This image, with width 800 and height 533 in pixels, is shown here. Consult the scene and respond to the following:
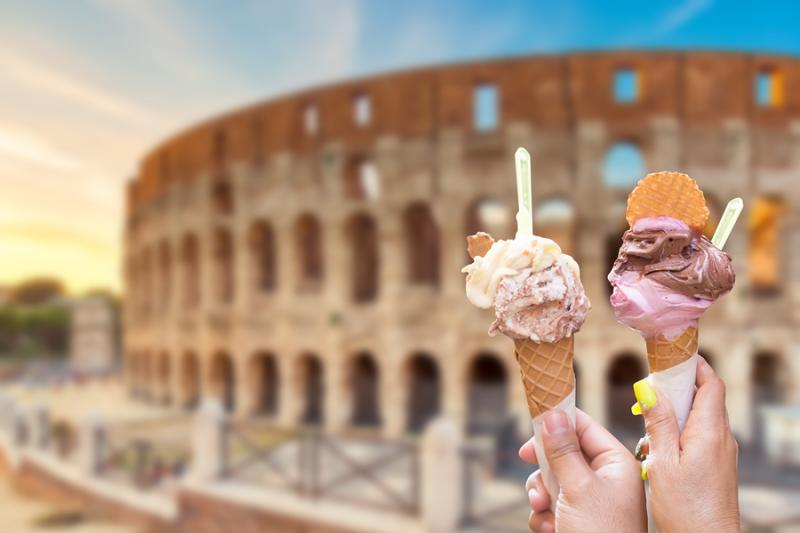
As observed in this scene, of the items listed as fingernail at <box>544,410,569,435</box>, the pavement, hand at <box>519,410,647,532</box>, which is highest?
fingernail at <box>544,410,569,435</box>

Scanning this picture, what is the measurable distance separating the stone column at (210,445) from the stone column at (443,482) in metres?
4.37

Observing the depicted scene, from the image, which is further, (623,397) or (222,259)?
(222,259)

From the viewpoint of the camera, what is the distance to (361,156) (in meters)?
16.8

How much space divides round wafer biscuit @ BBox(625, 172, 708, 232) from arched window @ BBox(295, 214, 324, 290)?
16632 mm

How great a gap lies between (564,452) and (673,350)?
608mm

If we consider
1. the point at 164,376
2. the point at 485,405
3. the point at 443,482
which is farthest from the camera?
the point at 164,376

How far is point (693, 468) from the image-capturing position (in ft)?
5.83

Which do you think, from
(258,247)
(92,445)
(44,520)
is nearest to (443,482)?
(92,445)

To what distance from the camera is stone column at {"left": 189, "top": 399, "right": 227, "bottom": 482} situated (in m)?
9.40

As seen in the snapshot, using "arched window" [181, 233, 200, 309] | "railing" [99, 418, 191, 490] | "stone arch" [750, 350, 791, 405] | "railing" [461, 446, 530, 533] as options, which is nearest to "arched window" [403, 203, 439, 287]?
"railing" [99, 418, 191, 490]

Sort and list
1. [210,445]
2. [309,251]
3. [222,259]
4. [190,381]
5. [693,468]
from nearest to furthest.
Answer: [693,468]
[210,445]
[222,259]
[190,381]
[309,251]

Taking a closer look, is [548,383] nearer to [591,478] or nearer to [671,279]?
[591,478]

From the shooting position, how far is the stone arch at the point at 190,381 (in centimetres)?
2102

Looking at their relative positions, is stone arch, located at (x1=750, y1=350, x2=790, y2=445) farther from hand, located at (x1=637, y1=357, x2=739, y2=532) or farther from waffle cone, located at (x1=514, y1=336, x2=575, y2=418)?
waffle cone, located at (x1=514, y1=336, x2=575, y2=418)
